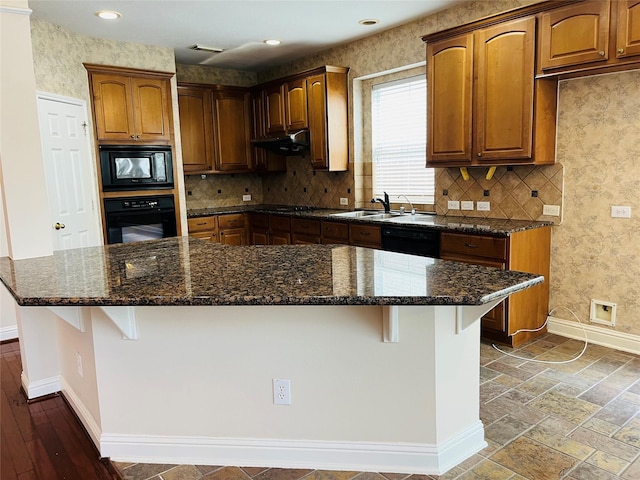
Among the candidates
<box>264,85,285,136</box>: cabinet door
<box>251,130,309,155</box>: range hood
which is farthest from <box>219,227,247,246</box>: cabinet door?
<box>264,85,285,136</box>: cabinet door

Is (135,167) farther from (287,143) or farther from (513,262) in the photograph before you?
(513,262)

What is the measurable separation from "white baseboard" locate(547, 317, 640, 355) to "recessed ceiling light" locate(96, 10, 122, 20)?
4450 mm

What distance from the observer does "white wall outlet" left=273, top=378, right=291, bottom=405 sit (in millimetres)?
2096

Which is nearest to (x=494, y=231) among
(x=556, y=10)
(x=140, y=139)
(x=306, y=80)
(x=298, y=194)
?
(x=556, y=10)

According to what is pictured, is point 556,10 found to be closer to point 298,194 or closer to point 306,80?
point 306,80

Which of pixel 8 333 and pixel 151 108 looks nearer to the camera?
pixel 8 333

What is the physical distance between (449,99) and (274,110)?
8.47 ft

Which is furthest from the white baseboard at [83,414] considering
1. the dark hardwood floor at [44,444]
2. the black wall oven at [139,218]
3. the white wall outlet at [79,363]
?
the black wall oven at [139,218]

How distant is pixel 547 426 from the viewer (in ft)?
8.02

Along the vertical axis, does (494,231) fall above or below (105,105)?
below

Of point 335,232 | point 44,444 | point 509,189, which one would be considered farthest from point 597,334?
point 44,444

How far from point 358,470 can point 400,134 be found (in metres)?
3.58

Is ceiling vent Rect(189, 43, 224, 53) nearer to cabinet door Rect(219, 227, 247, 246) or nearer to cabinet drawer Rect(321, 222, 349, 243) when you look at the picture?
cabinet door Rect(219, 227, 247, 246)

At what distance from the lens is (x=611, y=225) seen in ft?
11.1
